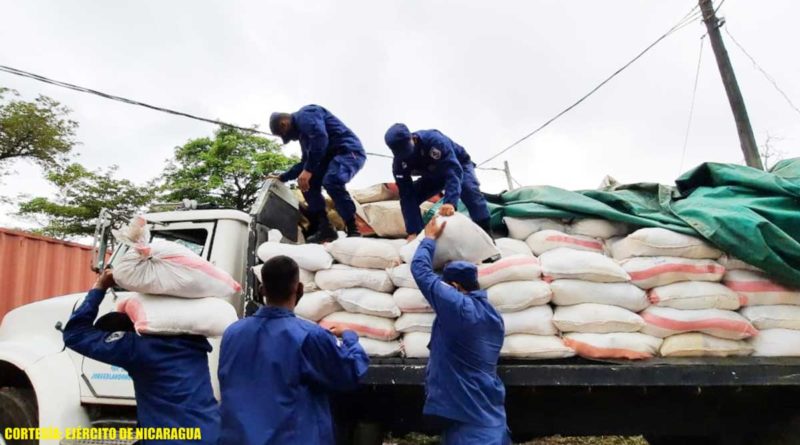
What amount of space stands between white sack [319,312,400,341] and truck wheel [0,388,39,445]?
1.94 meters

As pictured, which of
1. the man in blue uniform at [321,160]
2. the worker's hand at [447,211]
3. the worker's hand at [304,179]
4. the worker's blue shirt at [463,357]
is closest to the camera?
the worker's blue shirt at [463,357]

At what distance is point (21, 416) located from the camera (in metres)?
2.93

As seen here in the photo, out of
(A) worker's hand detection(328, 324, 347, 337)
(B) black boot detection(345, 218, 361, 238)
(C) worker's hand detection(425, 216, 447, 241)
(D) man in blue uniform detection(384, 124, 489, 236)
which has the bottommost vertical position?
(A) worker's hand detection(328, 324, 347, 337)

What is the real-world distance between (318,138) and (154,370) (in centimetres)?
202

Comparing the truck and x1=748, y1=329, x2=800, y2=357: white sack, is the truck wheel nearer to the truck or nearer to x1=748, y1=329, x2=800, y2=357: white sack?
the truck

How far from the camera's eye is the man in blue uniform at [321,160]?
11.4 feet

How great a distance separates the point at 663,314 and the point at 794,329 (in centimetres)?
67

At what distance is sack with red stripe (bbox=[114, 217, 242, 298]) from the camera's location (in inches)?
84.7

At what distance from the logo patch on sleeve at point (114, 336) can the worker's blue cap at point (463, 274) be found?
1503mm

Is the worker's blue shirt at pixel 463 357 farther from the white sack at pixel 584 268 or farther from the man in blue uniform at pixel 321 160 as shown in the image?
the man in blue uniform at pixel 321 160

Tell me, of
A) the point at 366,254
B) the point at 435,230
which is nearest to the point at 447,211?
the point at 435,230

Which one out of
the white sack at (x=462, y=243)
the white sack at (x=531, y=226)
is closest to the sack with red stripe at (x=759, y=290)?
the white sack at (x=531, y=226)

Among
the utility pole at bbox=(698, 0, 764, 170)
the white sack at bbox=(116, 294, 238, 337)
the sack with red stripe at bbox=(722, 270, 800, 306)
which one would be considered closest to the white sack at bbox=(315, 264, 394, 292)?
the white sack at bbox=(116, 294, 238, 337)

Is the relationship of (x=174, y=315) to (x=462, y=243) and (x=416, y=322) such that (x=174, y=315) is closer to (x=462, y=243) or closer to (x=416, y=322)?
(x=416, y=322)
